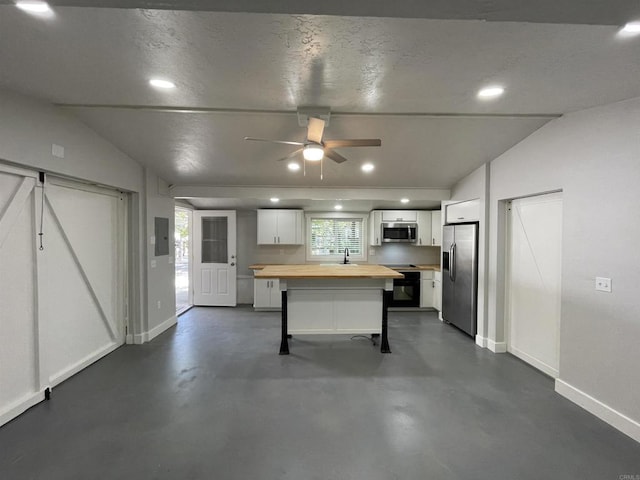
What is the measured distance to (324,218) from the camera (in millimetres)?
6012

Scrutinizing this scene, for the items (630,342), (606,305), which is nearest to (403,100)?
(606,305)

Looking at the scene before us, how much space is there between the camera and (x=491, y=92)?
2166mm

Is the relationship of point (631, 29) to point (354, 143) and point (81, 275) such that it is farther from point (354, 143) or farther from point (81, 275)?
point (81, 275)

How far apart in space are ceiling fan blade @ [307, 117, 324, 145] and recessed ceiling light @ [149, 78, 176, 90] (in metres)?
1.06

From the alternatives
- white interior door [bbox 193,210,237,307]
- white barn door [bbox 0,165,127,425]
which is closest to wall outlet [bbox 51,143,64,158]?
white barn door [bbox 0,165,127,425]

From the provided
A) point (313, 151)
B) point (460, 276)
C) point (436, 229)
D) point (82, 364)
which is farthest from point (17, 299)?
point (436, 229)

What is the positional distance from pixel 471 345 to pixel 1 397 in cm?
475

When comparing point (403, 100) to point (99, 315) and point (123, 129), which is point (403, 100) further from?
point (99, 315)

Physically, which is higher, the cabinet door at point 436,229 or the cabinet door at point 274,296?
the cabinet door at point 436,229

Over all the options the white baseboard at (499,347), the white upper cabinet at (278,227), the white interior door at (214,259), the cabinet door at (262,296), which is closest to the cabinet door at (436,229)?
the white baseboard at (499,347)

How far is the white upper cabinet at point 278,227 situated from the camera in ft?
18.4

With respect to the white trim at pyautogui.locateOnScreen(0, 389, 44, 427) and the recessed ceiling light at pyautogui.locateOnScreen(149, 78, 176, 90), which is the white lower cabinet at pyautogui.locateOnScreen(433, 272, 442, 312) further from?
the white trim at pyautogui.locateOnScreen(0, 389, 44, 427)

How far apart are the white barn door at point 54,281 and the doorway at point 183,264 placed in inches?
58.1

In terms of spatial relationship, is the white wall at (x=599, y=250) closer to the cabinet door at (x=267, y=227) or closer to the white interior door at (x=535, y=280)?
the white interior door at (x=535, y=280)
